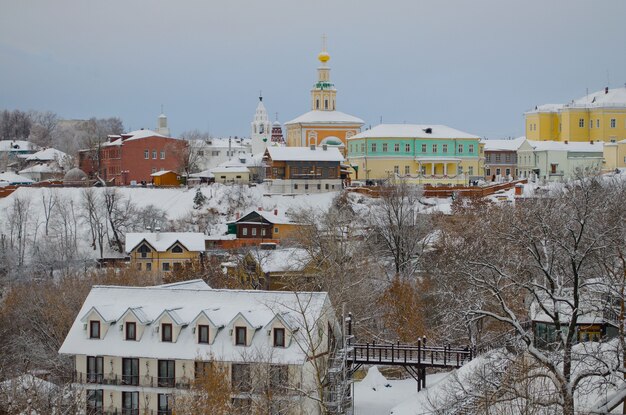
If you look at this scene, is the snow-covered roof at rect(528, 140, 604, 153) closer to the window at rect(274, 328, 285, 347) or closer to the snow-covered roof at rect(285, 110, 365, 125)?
the snow-covered roof at rect(285, 110, 365, 125)

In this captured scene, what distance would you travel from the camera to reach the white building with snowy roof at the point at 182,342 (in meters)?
30.9

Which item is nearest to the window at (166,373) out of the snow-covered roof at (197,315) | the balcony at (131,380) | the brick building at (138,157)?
the balcony at (131,380)

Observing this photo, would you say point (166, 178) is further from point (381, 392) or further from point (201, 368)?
point (201, 368)

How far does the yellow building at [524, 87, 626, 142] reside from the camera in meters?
90.9

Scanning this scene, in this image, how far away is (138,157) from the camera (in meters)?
89.4

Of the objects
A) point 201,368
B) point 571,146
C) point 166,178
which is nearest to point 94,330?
point 201,368

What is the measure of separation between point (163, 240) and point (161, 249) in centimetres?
78

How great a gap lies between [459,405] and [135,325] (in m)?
14.9

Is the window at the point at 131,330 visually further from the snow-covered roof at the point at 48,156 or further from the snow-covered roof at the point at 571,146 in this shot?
the snow-covered roof at the point at 48,156

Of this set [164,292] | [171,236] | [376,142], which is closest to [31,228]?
[171,236]

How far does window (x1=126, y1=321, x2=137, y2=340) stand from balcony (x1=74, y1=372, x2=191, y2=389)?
1291 millimetres

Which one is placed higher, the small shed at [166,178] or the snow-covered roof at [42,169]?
the snow-covered roof at [42,169]

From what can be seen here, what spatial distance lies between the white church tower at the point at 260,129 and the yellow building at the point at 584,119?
32071 millimetres

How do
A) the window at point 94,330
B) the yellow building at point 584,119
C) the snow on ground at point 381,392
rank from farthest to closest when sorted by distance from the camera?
the yellow building at point 584,119
the snow on ground at point 381,392
the window at point 94,330
